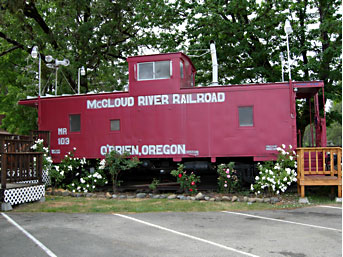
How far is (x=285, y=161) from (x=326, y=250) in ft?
17.6

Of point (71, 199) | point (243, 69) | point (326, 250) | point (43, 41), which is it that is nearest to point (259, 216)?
point (326, 250)

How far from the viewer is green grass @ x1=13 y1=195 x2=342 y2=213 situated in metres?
8.81

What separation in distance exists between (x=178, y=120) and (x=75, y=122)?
3965mm

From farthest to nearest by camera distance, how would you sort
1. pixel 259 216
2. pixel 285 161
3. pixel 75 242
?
1. pixel 285 161
2. pixel 259 216
3. pixel 75 242

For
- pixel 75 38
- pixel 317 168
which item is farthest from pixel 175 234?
pixel 75 38

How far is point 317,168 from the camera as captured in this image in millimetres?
9906

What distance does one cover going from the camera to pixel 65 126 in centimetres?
1271

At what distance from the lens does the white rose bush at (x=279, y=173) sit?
10203 mm

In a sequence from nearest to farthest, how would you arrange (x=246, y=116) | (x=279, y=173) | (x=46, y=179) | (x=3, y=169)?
(x=3, y=169) → (x=279, y=173) → (x=246, y=116) → (x=46, y=179)

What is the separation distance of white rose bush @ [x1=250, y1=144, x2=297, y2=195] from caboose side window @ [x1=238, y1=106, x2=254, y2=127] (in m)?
1.28

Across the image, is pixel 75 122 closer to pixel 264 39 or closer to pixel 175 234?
pixel 175 234

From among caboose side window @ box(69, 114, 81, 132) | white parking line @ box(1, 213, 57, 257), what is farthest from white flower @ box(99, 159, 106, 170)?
white parking line @ box(1, 213, 57, 257)

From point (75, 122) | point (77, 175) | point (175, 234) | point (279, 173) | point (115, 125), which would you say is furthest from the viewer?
point (77, 175)

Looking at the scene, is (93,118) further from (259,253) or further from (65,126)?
(259,253)
